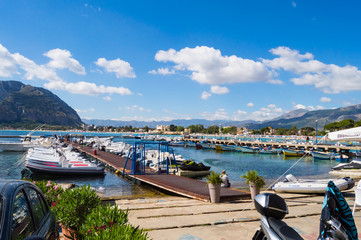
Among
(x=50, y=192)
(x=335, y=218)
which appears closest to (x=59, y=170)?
(x=50, y=192)

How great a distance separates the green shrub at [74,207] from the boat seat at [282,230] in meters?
3.72

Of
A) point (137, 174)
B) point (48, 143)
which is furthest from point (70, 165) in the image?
point (48, 143)

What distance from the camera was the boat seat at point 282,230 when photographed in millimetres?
3361

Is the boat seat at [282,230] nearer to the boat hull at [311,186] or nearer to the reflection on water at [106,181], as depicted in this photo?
the boat hull at [311,186]

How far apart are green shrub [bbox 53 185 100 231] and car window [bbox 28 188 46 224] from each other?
1.43m

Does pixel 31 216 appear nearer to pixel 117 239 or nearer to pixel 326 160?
pixel 117 239

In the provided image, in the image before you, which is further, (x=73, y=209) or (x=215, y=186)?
(x=215, y=186)

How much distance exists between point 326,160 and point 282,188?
45.3 m

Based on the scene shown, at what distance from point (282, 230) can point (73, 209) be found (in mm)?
4105

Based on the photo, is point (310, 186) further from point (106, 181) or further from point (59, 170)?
point (59, 170)

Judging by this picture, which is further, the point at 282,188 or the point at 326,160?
the point at 326,160

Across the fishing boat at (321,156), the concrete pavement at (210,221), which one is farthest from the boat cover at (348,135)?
the fishing boat at (321,156)

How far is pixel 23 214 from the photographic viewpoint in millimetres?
3234

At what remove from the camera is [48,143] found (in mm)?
56031
